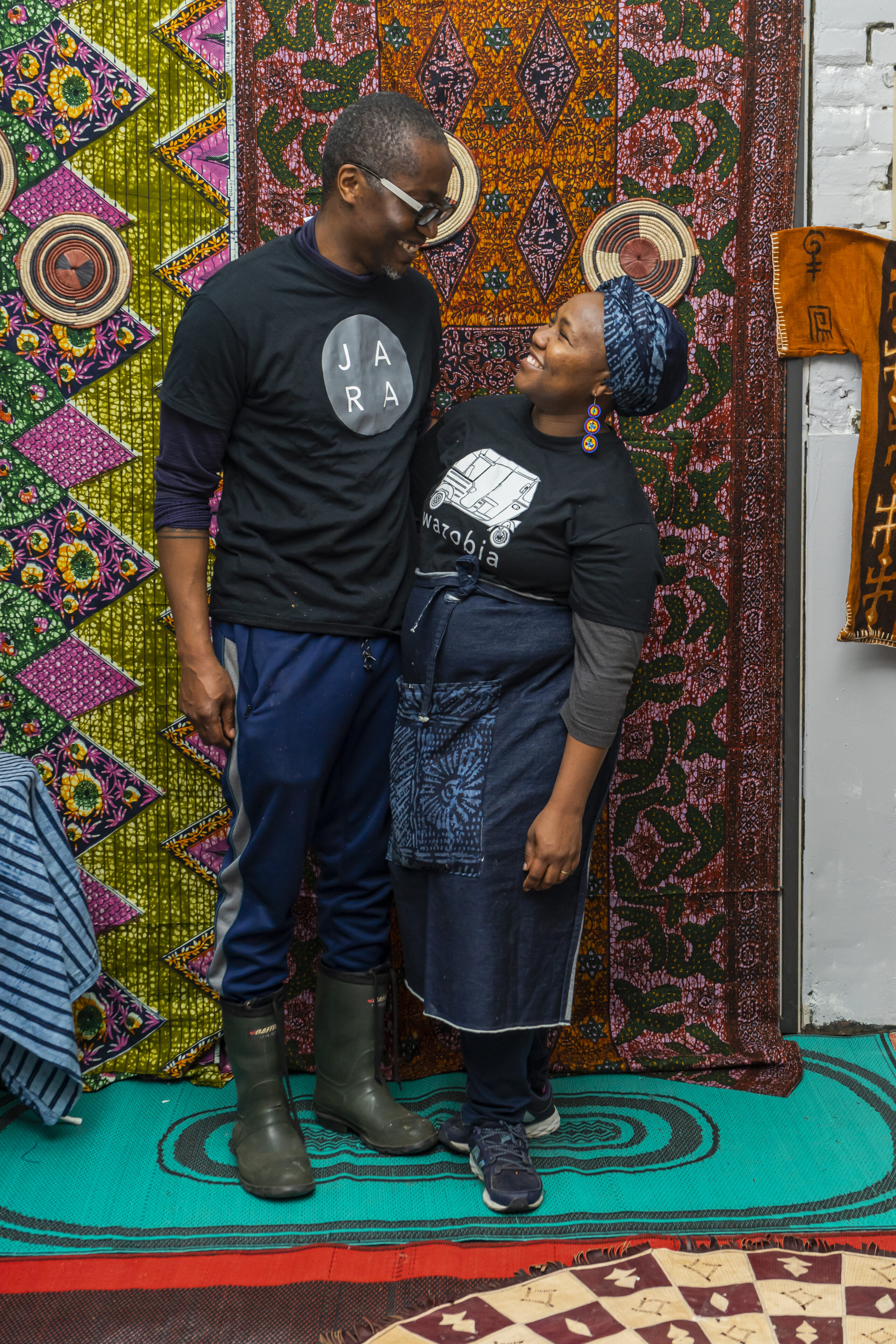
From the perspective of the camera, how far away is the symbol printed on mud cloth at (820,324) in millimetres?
2455

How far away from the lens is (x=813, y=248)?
2432 millimetres

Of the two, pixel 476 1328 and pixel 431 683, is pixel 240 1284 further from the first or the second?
pixel 431 683

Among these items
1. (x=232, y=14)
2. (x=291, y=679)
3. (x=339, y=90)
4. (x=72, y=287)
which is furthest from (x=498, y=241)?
(x=291, y=679)

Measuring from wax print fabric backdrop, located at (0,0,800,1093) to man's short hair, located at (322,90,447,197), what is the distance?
16.0 inches

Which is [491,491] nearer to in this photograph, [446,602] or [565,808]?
[446,602]

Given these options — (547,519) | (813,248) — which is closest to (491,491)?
(547,519)

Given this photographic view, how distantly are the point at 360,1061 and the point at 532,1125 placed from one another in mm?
377

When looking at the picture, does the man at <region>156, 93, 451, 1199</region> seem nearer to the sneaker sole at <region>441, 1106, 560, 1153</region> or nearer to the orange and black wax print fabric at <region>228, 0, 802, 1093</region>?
the sneaker sole at <region>441, 1106, 560, 1153</region>

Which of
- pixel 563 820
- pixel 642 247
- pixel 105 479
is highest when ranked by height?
pixel 642 247

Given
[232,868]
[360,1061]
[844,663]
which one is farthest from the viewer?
[844,663]

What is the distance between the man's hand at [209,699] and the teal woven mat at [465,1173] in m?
0.84

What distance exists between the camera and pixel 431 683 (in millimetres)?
2027

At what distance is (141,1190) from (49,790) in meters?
0.85

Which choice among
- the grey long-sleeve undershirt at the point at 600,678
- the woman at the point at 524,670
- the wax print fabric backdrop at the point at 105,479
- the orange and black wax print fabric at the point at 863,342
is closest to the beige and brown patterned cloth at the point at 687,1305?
the woman at the point at 524,670
